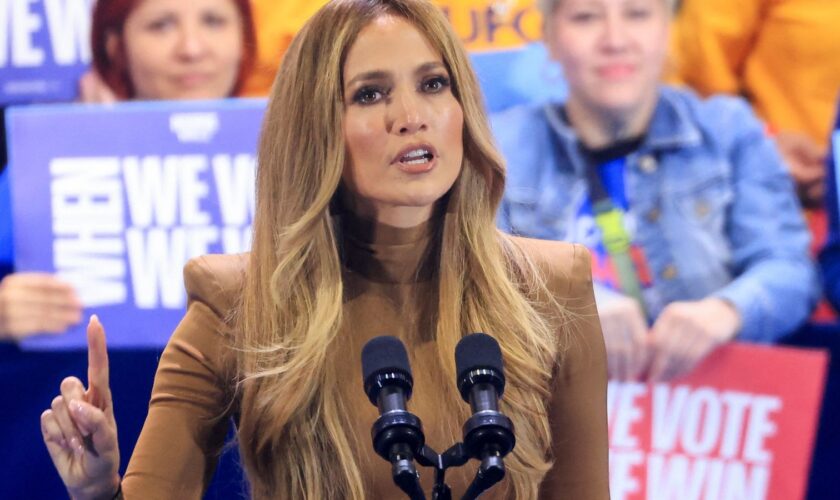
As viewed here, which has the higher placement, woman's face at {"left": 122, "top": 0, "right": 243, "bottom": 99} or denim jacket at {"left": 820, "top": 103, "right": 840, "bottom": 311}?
woman's face at {"left": 122, "top": 0, "right": 243, "bottom": 99}

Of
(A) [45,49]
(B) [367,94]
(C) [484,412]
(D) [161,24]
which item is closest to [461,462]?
(C) [484,412]

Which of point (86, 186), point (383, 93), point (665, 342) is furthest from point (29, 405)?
point (383, 93)

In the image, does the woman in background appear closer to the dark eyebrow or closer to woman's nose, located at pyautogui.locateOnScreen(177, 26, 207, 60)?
woman's nose, located at pyautogui.locateOnScreen(177, 26, 207, 60)

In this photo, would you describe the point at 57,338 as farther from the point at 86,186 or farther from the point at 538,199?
the point at 538,199

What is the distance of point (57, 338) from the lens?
3111 millimetres

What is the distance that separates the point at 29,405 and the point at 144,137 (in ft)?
2.62

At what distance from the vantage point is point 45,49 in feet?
10.4

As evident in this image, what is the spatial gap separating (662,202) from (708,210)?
0.13 metres

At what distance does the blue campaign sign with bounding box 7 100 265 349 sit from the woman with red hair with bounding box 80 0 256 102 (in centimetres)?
5

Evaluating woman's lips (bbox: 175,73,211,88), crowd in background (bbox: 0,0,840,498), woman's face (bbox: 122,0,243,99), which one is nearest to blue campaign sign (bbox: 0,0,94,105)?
woman's face (bbox: 122,0,243,99)

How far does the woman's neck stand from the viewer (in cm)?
306

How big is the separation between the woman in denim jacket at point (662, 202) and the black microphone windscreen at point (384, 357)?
1.78m

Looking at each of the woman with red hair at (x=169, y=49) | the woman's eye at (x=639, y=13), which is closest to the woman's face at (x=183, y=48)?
the woman with red hair at (x=169, y=49)

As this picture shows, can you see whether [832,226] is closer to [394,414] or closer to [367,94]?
[367,94]
